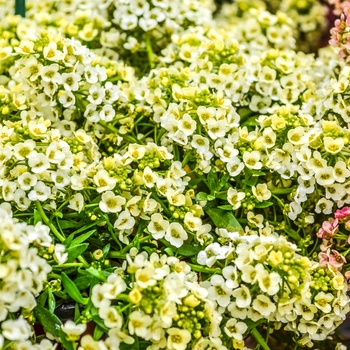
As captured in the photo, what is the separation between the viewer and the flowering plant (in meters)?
0.85

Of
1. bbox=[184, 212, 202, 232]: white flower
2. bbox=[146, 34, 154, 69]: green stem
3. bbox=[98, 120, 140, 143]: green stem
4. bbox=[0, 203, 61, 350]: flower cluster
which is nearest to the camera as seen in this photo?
bbox=[0, 203, 61, 350]: flower cluster

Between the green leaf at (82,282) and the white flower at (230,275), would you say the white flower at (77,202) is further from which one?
the white flower at (230,275)

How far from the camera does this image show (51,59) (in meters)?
1.08

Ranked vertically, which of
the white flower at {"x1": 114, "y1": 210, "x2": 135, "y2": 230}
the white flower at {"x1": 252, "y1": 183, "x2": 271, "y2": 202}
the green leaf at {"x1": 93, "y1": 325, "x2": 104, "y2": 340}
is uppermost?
the white flower at {"x1": 252, "y1": 183, "x2": 271, "y2": 202}

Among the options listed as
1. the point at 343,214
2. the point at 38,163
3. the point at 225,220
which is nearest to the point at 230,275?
the point at 225,220

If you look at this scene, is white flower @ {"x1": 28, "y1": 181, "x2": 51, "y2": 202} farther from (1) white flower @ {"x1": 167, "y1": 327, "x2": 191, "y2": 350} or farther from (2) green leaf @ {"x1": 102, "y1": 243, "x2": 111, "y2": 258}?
(1) white flower @ {"x1": 167, "y1": 327, "x2": 191, "y2": 350}

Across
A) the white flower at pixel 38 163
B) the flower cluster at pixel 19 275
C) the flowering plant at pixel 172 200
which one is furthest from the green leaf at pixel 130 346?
the white flower at pixel 38 163

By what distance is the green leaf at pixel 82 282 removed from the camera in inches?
36.1

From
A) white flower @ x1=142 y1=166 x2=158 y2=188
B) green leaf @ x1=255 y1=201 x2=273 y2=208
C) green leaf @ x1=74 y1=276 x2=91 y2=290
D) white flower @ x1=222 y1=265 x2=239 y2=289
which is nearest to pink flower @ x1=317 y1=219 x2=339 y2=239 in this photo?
green leaf @ x1=255 y1=201 x2=273 y2=208

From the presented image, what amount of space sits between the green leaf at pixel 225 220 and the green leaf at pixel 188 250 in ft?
0.21

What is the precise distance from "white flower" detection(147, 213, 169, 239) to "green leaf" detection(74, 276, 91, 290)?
135 millimetres

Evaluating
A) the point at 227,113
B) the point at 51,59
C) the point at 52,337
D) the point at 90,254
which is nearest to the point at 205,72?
the point at 227,113

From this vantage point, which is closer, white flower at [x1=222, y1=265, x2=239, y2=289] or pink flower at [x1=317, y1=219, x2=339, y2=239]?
white flower at [x1=222, y1=265, x2=239, y2=289]

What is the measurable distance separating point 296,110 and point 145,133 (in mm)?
319
